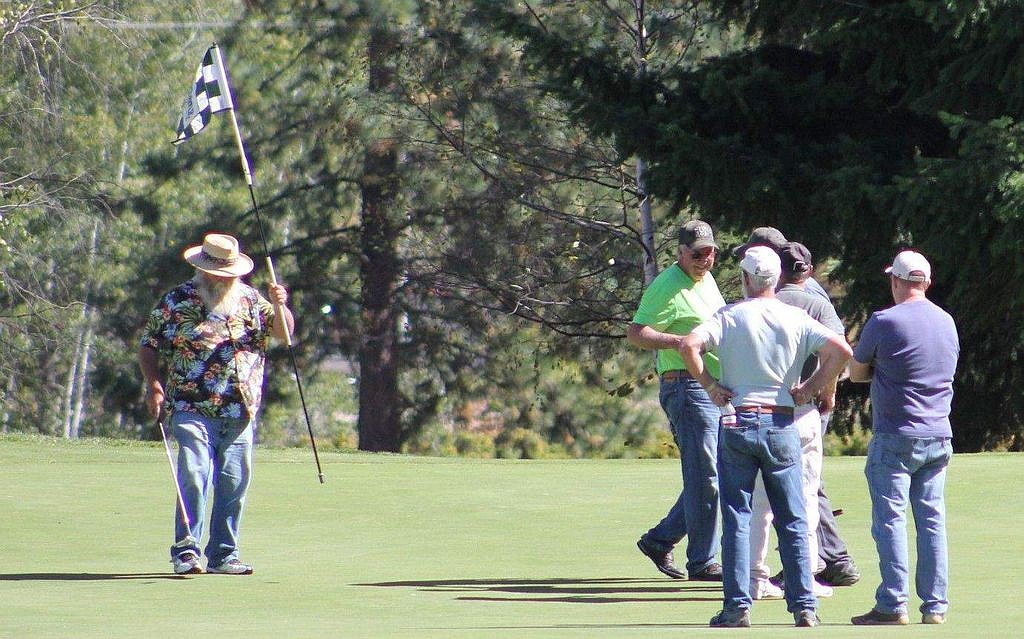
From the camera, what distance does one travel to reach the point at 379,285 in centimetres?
3189

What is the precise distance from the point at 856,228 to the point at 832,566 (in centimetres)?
1083

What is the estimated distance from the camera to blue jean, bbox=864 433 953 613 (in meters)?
7.24

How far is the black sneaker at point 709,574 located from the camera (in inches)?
342

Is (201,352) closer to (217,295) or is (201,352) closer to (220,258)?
(217,295)

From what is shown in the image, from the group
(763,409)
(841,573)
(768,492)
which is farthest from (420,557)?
(763,409)

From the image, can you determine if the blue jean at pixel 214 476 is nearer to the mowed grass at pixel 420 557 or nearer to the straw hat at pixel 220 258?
the mowed grass at pixel 420 557

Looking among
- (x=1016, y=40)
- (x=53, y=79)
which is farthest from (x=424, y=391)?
(x=1016, y=40)

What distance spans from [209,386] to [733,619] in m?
3.27

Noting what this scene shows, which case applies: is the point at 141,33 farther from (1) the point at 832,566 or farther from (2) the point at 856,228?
(1) the point at 832,566

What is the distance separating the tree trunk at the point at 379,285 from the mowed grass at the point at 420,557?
15.6 m

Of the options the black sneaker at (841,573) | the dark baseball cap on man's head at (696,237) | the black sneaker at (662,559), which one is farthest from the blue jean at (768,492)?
the black sneaker at (662,559)

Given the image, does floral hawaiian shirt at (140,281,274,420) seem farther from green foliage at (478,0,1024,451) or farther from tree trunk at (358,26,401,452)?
tree trunk at (358,26,401,452)

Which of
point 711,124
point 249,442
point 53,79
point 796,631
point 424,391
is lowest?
point 796,631

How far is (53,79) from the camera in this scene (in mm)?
29844
